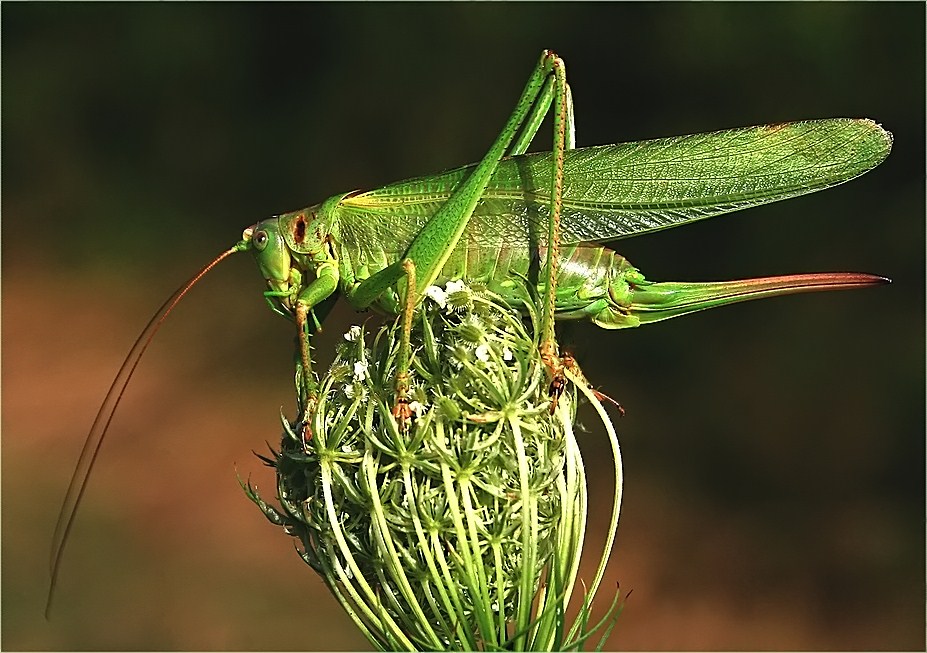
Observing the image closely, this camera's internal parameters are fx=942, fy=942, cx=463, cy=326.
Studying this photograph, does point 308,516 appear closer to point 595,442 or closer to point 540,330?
point 540,330

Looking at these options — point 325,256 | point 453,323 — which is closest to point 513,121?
point 325,256

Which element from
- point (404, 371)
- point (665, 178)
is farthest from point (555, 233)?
point (404, 371)

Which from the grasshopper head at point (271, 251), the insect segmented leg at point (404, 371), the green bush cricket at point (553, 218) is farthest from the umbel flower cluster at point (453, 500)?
the grasshopper head at point (271, 251)

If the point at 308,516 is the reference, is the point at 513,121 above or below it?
above

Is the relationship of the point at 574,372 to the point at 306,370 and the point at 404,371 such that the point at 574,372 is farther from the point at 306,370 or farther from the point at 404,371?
the point at 306,370

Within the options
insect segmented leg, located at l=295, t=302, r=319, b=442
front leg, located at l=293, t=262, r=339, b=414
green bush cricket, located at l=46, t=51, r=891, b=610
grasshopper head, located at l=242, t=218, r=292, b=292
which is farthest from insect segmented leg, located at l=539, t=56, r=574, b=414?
grasshopper head, located at l=242, t=218, r=292, b=292

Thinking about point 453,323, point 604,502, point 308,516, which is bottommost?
point 604,502
